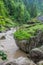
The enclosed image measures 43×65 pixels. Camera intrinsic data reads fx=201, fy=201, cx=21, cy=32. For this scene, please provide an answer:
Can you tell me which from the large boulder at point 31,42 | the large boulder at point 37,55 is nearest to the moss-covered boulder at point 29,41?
the large boulder at point 31,42

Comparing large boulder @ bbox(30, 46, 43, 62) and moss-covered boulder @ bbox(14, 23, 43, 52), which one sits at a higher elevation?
large boulder @ bbox(30, 46, 43, 62)

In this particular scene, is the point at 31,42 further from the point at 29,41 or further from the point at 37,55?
the point at 37,55

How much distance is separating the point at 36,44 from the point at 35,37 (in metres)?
0.85

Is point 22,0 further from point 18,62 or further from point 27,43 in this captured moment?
point 18,62

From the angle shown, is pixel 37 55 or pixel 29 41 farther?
pixel 29 41

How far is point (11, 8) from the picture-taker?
66.4 m

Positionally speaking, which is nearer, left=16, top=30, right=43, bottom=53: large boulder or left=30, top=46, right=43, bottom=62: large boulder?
left=30, top=46, right=43, bottom=62: large boulder

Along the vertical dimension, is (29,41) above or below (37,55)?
below

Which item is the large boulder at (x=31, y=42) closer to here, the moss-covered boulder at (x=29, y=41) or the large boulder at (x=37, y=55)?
the moss-covered boulder at (x=29, y=41)

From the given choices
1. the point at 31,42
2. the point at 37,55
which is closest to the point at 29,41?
the point at 31,42

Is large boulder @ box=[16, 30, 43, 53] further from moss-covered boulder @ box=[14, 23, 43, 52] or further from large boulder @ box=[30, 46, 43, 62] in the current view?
large boulder @ box=[30, 46, 43, 62]

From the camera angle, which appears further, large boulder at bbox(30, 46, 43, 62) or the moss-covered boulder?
the moss-covered boulder

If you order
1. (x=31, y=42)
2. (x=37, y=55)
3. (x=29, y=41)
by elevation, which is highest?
(x=37, y=55)

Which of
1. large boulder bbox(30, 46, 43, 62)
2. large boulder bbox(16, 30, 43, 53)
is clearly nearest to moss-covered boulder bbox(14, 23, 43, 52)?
large boulder bbox(16, 30, 43, 53)
